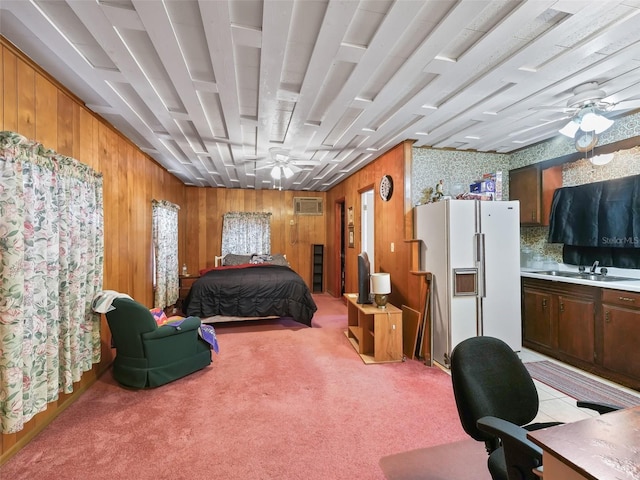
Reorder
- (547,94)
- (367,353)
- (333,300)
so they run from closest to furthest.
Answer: (547,94)
(367,353)
(333,300)

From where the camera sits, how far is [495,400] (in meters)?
1.37

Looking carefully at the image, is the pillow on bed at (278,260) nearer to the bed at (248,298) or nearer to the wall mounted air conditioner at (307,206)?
the wall mounted air conditioner at (307,206)

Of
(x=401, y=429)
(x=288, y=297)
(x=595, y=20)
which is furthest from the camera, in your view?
(x=288, y=297)

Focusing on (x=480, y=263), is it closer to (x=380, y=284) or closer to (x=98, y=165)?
(x=380, y=284)

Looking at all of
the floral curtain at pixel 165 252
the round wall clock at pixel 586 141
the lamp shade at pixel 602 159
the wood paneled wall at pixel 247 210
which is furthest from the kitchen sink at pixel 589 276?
the floral curtain at pixel 165 252

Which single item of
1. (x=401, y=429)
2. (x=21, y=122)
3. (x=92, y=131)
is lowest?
(x=401, y=429)

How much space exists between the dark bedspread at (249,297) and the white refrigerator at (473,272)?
6.61 feet

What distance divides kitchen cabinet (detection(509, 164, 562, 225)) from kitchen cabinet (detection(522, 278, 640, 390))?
85 centimetres

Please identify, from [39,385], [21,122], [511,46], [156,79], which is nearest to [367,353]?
[39,385]

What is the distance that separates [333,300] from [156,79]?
5193mm

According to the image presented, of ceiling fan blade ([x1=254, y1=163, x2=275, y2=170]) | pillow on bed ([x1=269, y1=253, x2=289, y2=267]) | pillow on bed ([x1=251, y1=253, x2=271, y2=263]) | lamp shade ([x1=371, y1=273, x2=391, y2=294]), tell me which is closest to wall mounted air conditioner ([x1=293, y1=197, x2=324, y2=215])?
pillow on bed ([x1=269, y1=253, x2=289, y2=267])

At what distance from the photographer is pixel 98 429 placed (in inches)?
83.1

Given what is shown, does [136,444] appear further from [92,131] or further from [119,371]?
[92,131]

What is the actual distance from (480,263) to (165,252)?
4375 millimetres
